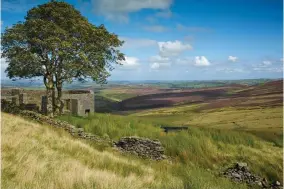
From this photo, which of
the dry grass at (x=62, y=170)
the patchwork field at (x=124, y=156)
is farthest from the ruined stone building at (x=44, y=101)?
the dry grass at (x=62, y=170)

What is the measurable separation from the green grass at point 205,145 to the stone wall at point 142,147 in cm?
104

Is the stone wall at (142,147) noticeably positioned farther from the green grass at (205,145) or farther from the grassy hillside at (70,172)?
the grassy hillside at (70,172)

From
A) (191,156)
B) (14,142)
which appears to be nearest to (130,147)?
(191,156)

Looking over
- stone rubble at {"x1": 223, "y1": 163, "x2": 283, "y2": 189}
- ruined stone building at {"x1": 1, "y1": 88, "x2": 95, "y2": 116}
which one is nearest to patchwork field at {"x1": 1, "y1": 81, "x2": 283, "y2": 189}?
ruined stone building at {"x1": 1, "y1": 88, "x2": 95, "y2": 116}

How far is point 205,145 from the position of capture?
60.3ft

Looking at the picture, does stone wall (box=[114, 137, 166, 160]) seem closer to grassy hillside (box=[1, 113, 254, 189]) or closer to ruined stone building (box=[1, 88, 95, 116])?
grassy hillside (box=[1, 113, 254, 189])

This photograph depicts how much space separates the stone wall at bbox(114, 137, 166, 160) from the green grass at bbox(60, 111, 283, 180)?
1.04 metres

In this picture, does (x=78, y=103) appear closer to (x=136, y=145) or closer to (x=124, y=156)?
(x=136, y=145)

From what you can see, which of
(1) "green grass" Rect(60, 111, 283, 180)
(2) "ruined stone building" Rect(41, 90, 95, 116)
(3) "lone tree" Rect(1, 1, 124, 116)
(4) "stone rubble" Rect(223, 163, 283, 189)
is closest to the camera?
(4) "stone rubble" Rect(223, 163, 283, 189)

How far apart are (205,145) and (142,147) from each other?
14.1 feet

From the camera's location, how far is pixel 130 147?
655 inches

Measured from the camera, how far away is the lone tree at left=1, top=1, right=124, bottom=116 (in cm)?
2192

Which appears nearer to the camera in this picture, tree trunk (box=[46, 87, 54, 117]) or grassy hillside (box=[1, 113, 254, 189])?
grassy hillside (box=[1, 113, 254, 189])

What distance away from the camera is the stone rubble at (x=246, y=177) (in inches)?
568
